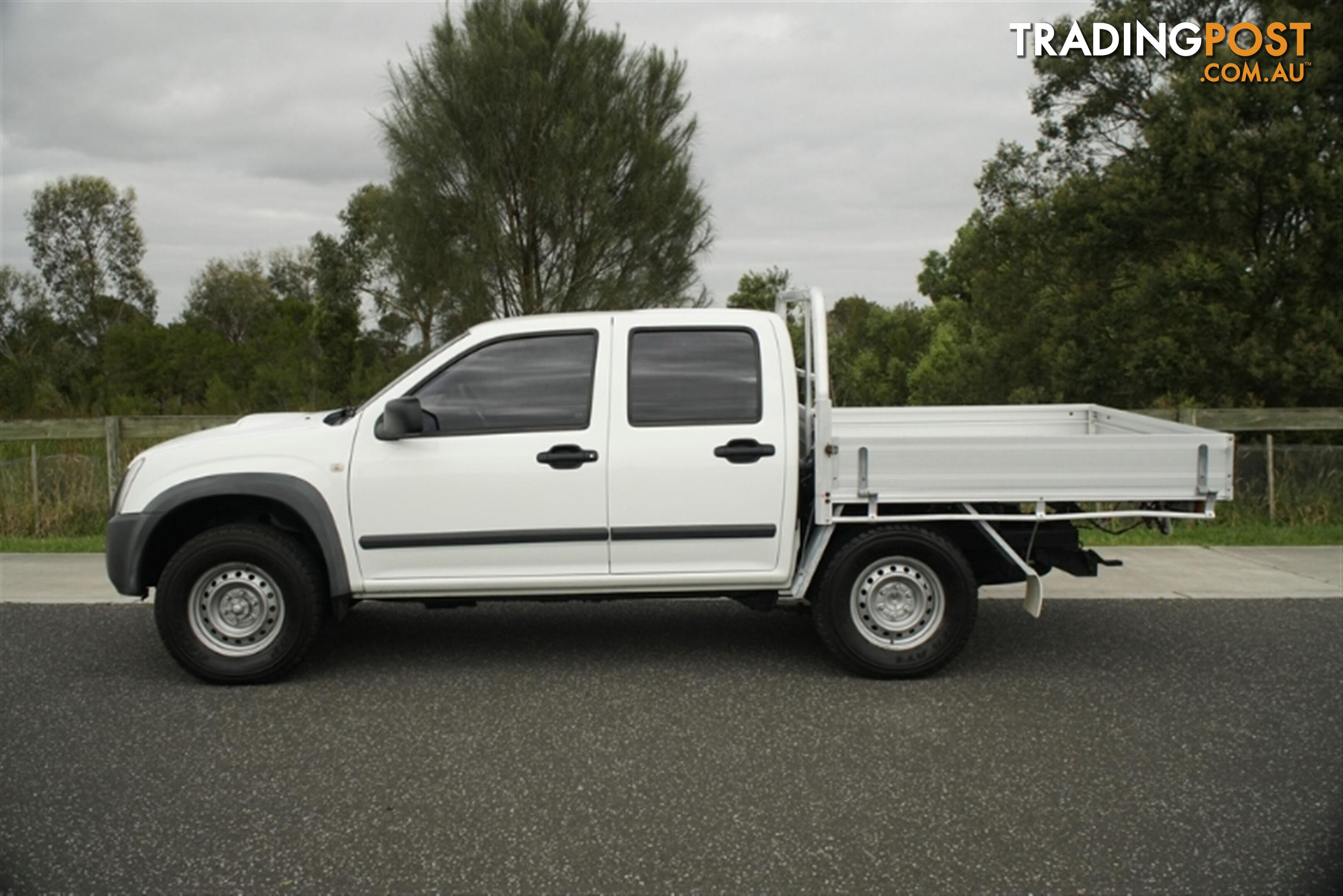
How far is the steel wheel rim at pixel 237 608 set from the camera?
6.18 meters

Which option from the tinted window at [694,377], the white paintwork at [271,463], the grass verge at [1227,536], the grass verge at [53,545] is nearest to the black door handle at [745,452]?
the tinted window at [694,377]

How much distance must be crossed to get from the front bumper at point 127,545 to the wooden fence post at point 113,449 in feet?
19.2

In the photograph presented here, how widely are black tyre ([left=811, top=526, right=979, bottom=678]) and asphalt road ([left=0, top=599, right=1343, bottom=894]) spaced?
161mm

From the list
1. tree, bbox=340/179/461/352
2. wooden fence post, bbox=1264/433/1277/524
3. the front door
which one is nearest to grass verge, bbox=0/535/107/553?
the front door

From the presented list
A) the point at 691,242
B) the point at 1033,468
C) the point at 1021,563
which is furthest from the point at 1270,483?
the point at 691,242

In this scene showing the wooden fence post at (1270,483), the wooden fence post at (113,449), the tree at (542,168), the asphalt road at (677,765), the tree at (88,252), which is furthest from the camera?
the tree at (88,252)

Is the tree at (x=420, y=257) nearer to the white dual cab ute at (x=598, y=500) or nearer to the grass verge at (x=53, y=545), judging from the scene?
the grass verge at (x=53, y=545)

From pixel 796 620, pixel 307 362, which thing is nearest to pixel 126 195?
pixel 307 362

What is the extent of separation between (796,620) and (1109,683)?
6.92 ft

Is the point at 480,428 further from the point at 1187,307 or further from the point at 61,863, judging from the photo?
the point at 1187,307

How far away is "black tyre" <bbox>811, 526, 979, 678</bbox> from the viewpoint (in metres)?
6.14

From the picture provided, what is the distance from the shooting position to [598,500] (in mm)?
6125

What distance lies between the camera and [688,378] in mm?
6316

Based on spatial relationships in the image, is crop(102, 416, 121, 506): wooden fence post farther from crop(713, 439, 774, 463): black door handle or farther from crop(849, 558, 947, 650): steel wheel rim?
crop(849, 558, 947, 650): steel wheel rim
